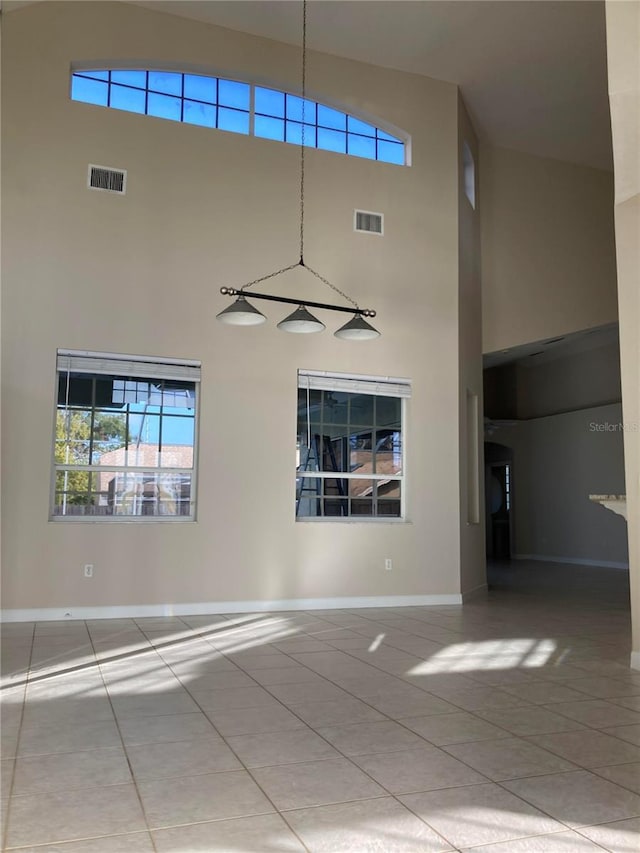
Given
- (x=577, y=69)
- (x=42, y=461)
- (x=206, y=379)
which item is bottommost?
(x=42, y=461)

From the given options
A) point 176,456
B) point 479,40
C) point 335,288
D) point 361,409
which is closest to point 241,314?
point 176,456

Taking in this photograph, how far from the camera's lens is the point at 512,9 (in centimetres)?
632

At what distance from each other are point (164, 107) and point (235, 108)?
2.24 feet

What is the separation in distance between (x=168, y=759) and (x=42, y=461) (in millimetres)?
3628

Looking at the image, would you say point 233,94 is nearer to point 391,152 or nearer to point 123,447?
point 391,152

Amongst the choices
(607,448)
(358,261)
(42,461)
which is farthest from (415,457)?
(607,448)

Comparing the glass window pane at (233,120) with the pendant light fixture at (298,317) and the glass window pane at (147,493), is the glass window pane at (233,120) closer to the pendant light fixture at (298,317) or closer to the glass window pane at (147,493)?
the pendant light fixture at (298,317)

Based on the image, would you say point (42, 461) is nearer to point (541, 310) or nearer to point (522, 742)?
point (522, 742)

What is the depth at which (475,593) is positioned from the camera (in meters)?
7.71

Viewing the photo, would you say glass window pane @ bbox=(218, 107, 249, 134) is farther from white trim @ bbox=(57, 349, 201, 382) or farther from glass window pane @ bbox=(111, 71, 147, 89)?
white trim @ bbox=(57, 349, 201, 382)

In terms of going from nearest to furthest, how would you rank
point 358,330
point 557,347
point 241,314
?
A: point 241,314 < point 358,330 < point 557,347

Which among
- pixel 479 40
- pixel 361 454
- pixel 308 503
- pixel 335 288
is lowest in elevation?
pixel 308 503

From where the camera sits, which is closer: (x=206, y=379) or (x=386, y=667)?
(x=386, y=667)

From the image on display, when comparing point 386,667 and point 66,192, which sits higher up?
point 66,192
